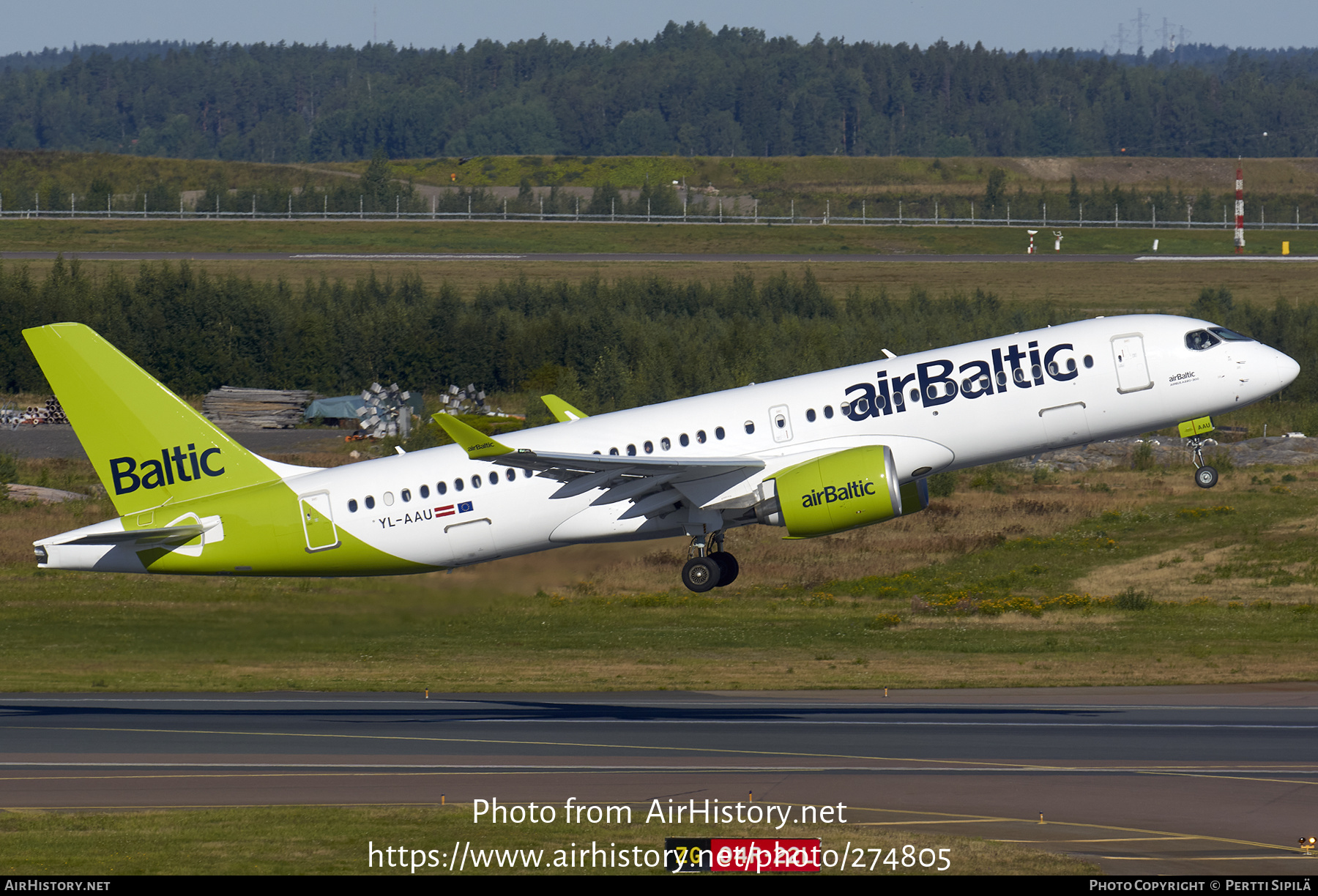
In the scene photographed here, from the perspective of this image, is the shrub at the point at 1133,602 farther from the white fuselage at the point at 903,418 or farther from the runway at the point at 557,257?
the runway at the point at 557,257

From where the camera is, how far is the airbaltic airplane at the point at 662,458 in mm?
33594

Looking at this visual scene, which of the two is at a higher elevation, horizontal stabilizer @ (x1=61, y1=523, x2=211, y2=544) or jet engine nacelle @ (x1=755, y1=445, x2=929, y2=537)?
jet engine nacelle @ (x1=755, y1=445, x2=929, y2=537)

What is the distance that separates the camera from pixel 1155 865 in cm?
2339

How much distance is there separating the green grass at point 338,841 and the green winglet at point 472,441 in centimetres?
698

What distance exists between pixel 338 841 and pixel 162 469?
13069 mm

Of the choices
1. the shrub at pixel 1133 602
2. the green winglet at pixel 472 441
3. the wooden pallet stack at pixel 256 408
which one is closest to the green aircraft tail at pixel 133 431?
the green winglet at pixel 472 441

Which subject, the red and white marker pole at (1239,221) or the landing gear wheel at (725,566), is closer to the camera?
the landing gear wheel at (725,566)

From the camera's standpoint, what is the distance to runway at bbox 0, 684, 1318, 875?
26.4 m

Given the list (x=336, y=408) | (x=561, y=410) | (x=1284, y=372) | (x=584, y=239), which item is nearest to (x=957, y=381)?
(x=1284, y=372)

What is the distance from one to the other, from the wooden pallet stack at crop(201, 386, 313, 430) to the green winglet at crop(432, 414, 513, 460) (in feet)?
213

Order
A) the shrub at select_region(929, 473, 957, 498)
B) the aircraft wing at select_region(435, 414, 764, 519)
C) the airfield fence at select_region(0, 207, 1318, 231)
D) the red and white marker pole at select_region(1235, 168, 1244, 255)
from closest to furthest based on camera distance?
the aircraft wing at select_region(435, 414, 764, 519) → the shrub at select_region(929, 473, 957, 498) → the red and white marker pole at select_region(1235, 168, 1244, 255) → the airfield fence at select_region(0, 207, 1318, 231)

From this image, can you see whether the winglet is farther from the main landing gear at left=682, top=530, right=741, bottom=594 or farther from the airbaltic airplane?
the main landing gear at left=682, top=530, right=741, bottom=594

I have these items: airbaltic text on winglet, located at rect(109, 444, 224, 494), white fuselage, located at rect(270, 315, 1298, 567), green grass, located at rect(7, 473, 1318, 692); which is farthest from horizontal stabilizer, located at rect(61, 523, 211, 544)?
white fuselage, located at rect(270, 315, 1298, 567)

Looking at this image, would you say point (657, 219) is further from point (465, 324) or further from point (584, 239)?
point (465, 324)
